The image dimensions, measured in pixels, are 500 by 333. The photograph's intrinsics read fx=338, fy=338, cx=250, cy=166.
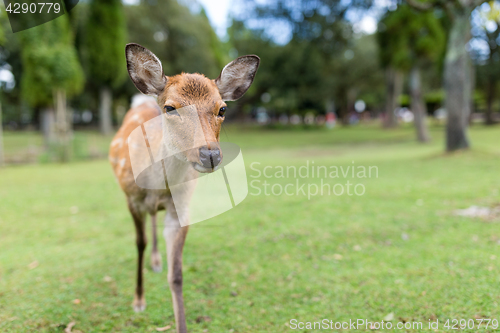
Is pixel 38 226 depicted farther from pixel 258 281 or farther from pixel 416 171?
pixel 416 171

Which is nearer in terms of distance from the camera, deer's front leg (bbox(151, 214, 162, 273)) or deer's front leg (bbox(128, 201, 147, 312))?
deer's front leg (bbox(128, 201, 147, 312))

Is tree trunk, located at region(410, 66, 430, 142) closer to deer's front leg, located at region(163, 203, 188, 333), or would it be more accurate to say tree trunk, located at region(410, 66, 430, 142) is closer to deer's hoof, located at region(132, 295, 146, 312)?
deer's front leg, located at region(163, 203, 188, 333)

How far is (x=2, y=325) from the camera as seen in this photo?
9.19ft

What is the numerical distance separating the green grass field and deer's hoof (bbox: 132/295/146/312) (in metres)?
0.06

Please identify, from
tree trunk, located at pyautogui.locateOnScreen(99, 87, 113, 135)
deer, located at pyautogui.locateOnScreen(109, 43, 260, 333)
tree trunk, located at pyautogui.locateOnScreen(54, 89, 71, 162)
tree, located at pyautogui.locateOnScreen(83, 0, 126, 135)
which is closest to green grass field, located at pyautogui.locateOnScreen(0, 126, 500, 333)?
deer, located at pyautogui.locateOnScreen(109, 43, 260, 333)

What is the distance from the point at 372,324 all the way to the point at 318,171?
22.9 ft

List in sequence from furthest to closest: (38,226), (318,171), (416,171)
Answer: (318,171)
(416,171)
(38,226)

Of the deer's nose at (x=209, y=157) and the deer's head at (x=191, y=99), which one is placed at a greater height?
the deer's head at (x=191, y=99)

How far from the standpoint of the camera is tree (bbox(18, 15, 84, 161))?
12.5 metres

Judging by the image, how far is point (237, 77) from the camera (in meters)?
2.68

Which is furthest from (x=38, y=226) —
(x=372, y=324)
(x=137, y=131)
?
(x=372, y=324)

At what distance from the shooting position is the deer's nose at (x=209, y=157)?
2100 millimetres

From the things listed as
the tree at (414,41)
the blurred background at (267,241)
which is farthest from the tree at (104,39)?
the tree at (414,41)

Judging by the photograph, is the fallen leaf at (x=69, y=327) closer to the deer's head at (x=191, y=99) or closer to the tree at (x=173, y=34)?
the deer's head at (x=191, y=99)
